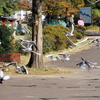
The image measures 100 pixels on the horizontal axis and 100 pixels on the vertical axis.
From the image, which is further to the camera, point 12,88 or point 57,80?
point 57,80

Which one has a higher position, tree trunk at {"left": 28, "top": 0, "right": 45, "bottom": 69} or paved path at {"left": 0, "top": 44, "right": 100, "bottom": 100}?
tree trunk at {"left": 28, "top": 0, "right": 45, "bottom": 69}

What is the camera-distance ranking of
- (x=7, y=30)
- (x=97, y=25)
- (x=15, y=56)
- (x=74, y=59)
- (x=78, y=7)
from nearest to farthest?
1. (x=15, y=56)
2. (x=7, y=30)
3. (x=74, y=59)
4. (x=78, y=7)
5. (x=97, y=25)

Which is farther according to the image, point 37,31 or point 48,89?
point 37,31

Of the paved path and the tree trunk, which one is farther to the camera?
the tree trunk

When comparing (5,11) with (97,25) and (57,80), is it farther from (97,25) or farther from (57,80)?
(57,80)

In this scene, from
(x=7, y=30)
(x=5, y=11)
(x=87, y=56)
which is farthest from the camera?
(x=5, y=11)

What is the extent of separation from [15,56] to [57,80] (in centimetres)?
659

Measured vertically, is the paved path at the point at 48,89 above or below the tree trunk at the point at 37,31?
below

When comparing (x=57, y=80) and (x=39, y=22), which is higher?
(x=39, y=22)

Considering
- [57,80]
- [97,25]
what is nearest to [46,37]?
[57,80]

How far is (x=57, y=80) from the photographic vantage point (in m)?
13.2

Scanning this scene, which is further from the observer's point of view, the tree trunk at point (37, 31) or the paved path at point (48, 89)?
the tree trunk at point (37, 31)

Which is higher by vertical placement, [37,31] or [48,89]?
[37,31]

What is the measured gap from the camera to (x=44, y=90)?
1044cm
